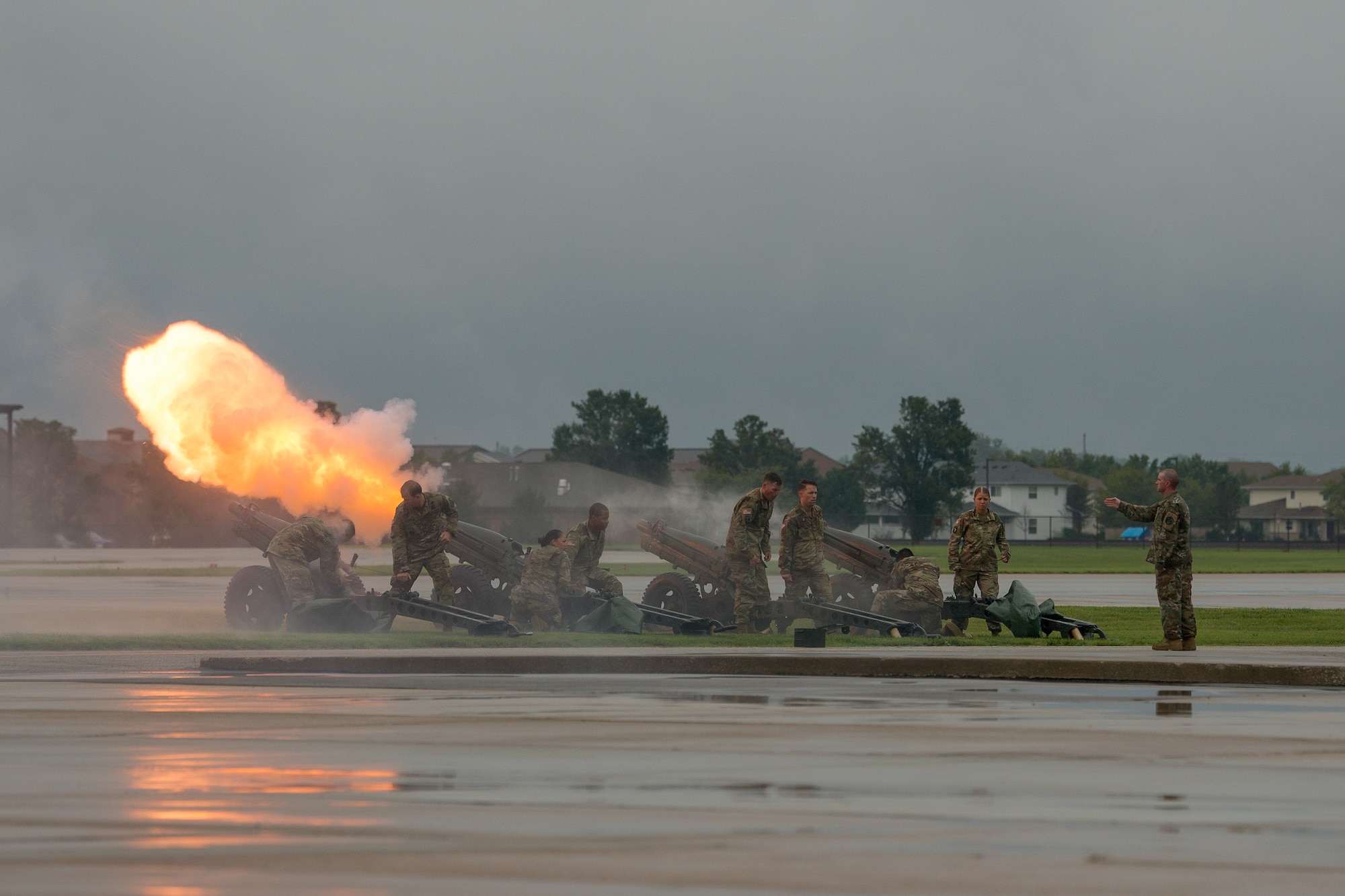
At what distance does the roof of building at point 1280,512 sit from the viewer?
154500 millimetres

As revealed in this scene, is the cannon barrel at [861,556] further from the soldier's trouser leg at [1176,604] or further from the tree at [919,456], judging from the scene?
the tree at [919,456]

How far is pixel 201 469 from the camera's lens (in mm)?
27906

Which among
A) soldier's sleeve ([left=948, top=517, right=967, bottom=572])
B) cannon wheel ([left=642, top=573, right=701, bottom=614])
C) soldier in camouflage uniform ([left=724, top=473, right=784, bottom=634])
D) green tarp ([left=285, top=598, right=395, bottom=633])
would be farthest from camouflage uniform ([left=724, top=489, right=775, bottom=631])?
green tarp ([left=285, top=598, right=395, bottom=633])

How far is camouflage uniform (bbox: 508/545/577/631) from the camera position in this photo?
19844 mm

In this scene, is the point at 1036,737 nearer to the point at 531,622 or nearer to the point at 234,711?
the point at 234,711

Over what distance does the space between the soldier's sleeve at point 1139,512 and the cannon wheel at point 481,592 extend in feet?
26.0

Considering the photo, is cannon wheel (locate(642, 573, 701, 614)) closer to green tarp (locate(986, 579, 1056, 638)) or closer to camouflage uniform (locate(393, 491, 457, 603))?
camouflage uniform (locate(393, 491, 457, 603))

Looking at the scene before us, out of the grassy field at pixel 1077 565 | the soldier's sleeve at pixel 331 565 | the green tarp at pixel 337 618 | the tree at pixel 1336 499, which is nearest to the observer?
the green tarp at pixel 337 618

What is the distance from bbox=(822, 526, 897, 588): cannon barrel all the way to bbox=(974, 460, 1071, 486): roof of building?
135 m

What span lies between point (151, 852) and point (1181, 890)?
3.68m

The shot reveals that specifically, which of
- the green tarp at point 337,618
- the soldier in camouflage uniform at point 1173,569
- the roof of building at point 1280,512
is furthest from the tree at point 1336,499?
the green tarp at point 337,618

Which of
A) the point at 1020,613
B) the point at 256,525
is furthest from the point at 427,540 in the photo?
the point at 1020,613

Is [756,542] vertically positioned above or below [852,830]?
above

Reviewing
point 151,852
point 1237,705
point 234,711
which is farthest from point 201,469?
point 151,852
